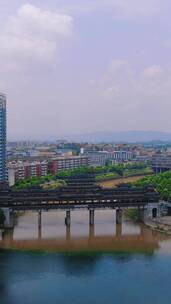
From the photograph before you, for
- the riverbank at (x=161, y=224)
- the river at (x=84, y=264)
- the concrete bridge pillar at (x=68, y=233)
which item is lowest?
the river at (x=84, y=264)

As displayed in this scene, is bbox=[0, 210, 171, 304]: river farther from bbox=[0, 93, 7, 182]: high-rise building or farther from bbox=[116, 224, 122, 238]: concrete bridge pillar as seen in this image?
bbox=[0, 93, 7, 182]: high-rise building

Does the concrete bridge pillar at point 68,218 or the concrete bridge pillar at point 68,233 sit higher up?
the concrete bridge pillar at point 68,218

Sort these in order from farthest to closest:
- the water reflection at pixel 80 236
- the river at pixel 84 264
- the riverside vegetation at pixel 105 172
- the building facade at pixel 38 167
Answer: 1. the building facade at pixel 38 167
2. the riverside vegetation at pixel 105 172
3. the water reflection at pixel 80 236
4. the river at pixel 84 264

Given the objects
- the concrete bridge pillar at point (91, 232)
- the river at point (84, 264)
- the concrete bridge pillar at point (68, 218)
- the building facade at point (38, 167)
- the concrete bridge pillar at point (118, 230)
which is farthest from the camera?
the building facade at point (38, 167)

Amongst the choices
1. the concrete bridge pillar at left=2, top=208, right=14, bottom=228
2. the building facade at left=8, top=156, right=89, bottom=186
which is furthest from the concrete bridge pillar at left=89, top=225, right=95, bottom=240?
the building facade at left=8, top=156, right=89, bottom=186

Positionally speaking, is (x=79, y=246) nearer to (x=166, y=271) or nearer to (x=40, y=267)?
(x=40, y=267)

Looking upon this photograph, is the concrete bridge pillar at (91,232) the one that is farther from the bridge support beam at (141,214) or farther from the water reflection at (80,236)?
the bridge support beam at (141,214)

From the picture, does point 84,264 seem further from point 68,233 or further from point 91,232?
point 91,232

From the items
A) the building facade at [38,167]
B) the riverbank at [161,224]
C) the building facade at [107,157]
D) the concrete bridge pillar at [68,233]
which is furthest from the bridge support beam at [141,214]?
the building facade at [107,157]
